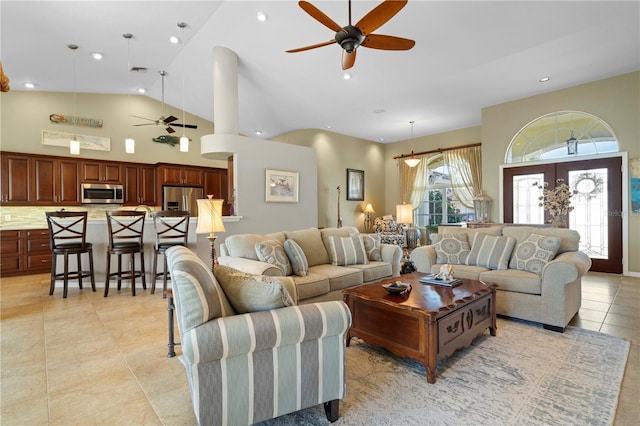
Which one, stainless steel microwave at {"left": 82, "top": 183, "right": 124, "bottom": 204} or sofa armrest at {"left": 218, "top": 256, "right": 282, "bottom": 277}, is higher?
stainless steel microwave at {"left": 82, "top": 183, "right": 124, "bottom": 204}

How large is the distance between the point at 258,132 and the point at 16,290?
6261 mm

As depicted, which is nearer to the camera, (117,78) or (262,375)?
(262,375)

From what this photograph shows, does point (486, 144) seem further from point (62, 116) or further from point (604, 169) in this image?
point (62, 116)

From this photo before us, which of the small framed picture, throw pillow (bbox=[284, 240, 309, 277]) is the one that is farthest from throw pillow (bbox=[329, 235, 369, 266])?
the small framed picture

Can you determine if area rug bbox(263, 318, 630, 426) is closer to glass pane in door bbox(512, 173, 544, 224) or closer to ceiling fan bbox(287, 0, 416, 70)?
ceiling fan bbox(287, 0, 416, 70)

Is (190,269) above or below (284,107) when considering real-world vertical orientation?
below

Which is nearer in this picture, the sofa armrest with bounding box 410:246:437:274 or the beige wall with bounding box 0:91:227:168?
the sofa armrest with bounding box 410:246:437:274

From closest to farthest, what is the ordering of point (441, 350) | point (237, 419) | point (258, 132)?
point (237, 419), point (441, 350), point (258, 132)

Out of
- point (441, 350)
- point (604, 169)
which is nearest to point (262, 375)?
point (441, 350)

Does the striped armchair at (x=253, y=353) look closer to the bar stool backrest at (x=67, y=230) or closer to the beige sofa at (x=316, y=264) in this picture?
the beige sofa at (x=316, y=264)

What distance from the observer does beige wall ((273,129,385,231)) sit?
26.6ft

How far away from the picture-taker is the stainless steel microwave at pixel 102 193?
6796 mm

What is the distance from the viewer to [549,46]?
4254 millimetres

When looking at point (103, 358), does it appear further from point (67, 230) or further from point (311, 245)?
point (67, 230)
